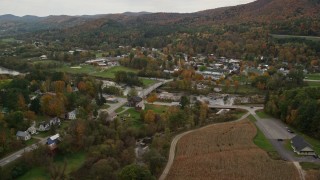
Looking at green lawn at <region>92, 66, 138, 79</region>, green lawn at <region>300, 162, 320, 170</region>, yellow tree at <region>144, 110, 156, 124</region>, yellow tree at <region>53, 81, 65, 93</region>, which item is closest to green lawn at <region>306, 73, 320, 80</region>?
green lawn at <region>92, 66, 138, 79</region>

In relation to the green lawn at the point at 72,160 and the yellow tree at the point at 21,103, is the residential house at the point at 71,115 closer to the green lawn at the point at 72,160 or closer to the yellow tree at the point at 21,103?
the yellow tree at the point at 21,103

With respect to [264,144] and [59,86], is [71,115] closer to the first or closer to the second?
[59,86]

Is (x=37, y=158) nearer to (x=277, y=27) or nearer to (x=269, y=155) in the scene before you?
(x=269, y=155)

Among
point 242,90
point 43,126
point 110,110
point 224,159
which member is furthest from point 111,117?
point 242,90

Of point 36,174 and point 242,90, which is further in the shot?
point 242,90

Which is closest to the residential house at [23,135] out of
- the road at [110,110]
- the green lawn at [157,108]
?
the road at [110,110]

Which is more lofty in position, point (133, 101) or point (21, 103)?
point (21, 103)

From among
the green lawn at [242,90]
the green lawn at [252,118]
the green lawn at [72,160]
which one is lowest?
the green lawn at [242,90]

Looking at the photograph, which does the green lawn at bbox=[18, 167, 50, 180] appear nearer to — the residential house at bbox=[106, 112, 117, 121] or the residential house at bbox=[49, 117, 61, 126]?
the residential house at bbox=[49, 117, 61, 126]
